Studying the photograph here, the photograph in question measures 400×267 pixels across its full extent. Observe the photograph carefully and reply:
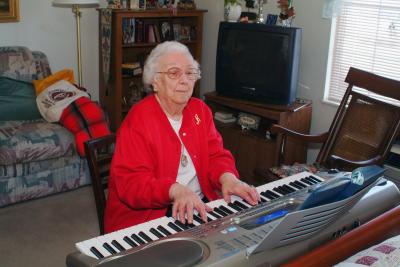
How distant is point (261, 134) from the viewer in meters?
3.94

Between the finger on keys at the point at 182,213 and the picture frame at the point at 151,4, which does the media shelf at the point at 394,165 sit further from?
the picture frame at the point at 151,4

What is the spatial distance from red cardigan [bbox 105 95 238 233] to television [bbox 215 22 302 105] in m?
1.65

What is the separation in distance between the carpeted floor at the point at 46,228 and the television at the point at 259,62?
138 centimetres

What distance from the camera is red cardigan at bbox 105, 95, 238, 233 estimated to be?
184 centimetres

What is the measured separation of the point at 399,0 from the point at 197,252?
2742 millimetres

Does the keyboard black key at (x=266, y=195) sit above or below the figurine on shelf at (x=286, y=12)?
below

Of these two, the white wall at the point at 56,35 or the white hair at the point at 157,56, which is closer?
the white hair at the point at 157,56

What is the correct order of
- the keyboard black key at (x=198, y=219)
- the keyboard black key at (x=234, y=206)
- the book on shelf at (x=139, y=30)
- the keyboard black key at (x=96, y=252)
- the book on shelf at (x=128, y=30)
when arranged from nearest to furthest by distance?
the keyboard black key at (x=96, y=252) < the keyboard black key at (x=198, y=219) < the keyboard black key at (x=234, y=206) < the book on shelf at (x=128, y=30) < the book on shelf at (x=139, y=30)

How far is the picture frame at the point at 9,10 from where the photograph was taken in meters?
4.11

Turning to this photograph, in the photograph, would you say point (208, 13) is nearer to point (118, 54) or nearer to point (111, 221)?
point (118, 54)

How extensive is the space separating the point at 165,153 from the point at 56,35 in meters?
2.93

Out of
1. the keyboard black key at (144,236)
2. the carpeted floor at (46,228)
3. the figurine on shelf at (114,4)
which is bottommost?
the carpeted floor at (46,228)

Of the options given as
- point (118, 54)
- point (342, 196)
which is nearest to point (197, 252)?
point (342, 196)

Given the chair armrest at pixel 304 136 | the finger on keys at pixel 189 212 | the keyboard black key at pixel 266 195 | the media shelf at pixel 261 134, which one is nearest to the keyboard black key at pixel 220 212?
the finger on keys at pixel 189 212
